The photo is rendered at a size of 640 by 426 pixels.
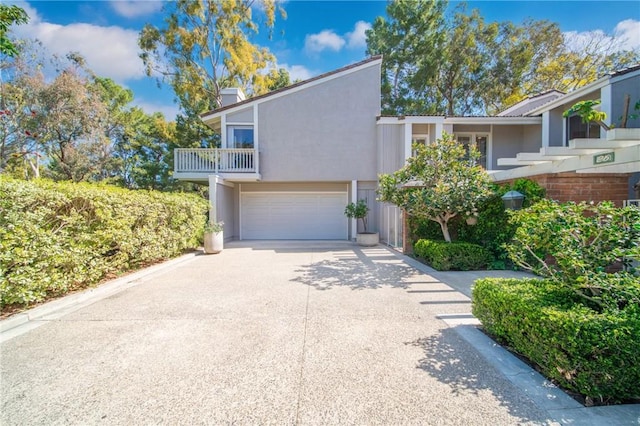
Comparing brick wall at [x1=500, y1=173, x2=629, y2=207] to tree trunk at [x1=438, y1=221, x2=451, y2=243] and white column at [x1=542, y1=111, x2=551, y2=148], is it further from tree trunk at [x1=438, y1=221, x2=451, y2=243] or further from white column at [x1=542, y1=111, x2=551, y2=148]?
white column at [x1=542, y1=111, x2=551, y2=148]

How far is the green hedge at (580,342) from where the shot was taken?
7.11 ft

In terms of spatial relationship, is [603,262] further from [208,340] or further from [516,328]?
[208,340]

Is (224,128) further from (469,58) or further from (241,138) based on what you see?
(469,58)

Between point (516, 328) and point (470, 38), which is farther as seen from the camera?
point (470, 38)

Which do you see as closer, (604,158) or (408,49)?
(604,158)

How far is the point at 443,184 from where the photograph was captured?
7.05 metres

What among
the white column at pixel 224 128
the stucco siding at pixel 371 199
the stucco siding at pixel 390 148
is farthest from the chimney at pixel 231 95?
the stucco siding at pixel 371 199

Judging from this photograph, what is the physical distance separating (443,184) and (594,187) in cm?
289

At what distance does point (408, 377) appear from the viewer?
8.63ft

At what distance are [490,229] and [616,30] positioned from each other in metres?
20.5

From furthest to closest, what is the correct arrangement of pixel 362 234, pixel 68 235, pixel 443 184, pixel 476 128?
pixel 476 128 < pixel 362 234 < pixel 443 184 < pixel 68 235

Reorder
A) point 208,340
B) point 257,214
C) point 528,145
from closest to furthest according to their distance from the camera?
point 208,340 < point 528,145 < point 257,214

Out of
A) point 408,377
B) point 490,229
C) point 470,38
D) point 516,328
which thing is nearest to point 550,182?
point 490,229

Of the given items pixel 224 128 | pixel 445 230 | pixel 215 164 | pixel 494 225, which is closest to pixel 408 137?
pixel 445 230
